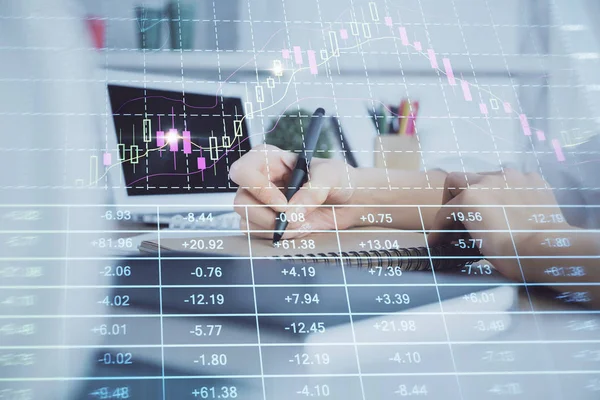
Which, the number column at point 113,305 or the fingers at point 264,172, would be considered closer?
Result: the number column at point 113,305

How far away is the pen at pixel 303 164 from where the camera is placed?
81 cm

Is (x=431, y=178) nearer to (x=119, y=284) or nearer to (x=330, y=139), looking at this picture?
(x=330, y=139)

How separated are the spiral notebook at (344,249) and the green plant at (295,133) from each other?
0.37 ft

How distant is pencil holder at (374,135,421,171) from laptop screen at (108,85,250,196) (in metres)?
0.17

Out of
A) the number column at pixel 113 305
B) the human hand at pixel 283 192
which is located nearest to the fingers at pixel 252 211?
the human hand at pixel 283 192

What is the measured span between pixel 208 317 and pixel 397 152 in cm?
31

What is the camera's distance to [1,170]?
79 centimetres

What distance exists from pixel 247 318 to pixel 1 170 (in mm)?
335

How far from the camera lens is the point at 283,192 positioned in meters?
0.83

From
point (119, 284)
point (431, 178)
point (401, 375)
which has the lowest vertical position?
point (401, 375)

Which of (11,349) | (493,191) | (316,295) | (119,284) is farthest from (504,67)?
(11,349)
